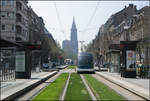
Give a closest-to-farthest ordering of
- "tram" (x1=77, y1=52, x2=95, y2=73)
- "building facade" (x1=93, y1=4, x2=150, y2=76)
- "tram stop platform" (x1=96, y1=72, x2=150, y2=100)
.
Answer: "tram stop platform" (x1=96, y1=72, x2=150, y2=100), "building facade" (x1=93, y1=4, x2=150, y2=76), "tram" (x1=77, y1=52, x2=95, y2=73)

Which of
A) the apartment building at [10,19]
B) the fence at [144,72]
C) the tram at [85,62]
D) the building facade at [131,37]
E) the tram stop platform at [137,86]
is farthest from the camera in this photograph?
the apartment building at [10,19]

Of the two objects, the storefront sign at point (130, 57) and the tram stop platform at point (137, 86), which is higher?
the storefront sign at point (130, 57)

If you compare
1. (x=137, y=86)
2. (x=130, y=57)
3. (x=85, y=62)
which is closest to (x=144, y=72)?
(x=130, y=57)

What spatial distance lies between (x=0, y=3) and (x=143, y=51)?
3392 centimetres

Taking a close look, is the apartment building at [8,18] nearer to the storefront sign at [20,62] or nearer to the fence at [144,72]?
the storefront sign at [20,62]

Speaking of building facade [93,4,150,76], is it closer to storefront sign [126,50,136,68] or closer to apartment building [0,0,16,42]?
storefront sign [126,50,136,68]

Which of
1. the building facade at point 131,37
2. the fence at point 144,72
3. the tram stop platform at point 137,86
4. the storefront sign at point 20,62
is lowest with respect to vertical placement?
the tram stop platform at point 137,86

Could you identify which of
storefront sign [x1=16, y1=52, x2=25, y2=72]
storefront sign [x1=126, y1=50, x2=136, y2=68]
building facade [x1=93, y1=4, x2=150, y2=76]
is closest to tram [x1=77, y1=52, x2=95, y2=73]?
building facade [x1=93, y1=4, x2=150, y2=76]

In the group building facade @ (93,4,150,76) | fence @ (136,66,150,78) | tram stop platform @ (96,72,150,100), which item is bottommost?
tram stop platform @ (96,72,150,100)

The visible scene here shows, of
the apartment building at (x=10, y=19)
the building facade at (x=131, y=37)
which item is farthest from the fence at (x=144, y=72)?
the apartment building at (x=10, y=19)

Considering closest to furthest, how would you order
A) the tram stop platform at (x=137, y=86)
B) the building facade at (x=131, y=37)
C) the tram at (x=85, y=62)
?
1. the tram stop platform at (x=137, y=86)
2. the building facade at (x=131, y=37)
3. the tram at (x=85, y=62)

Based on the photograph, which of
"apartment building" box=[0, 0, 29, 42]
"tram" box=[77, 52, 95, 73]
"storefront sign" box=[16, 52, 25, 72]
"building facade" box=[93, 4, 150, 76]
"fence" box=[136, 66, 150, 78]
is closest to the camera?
"storefront sign" box=[16, 52, 25, 72]

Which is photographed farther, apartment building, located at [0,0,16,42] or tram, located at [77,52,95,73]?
apartment building, located at [0,0,16,42]

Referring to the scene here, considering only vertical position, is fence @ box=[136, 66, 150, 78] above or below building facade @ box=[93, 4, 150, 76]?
below
